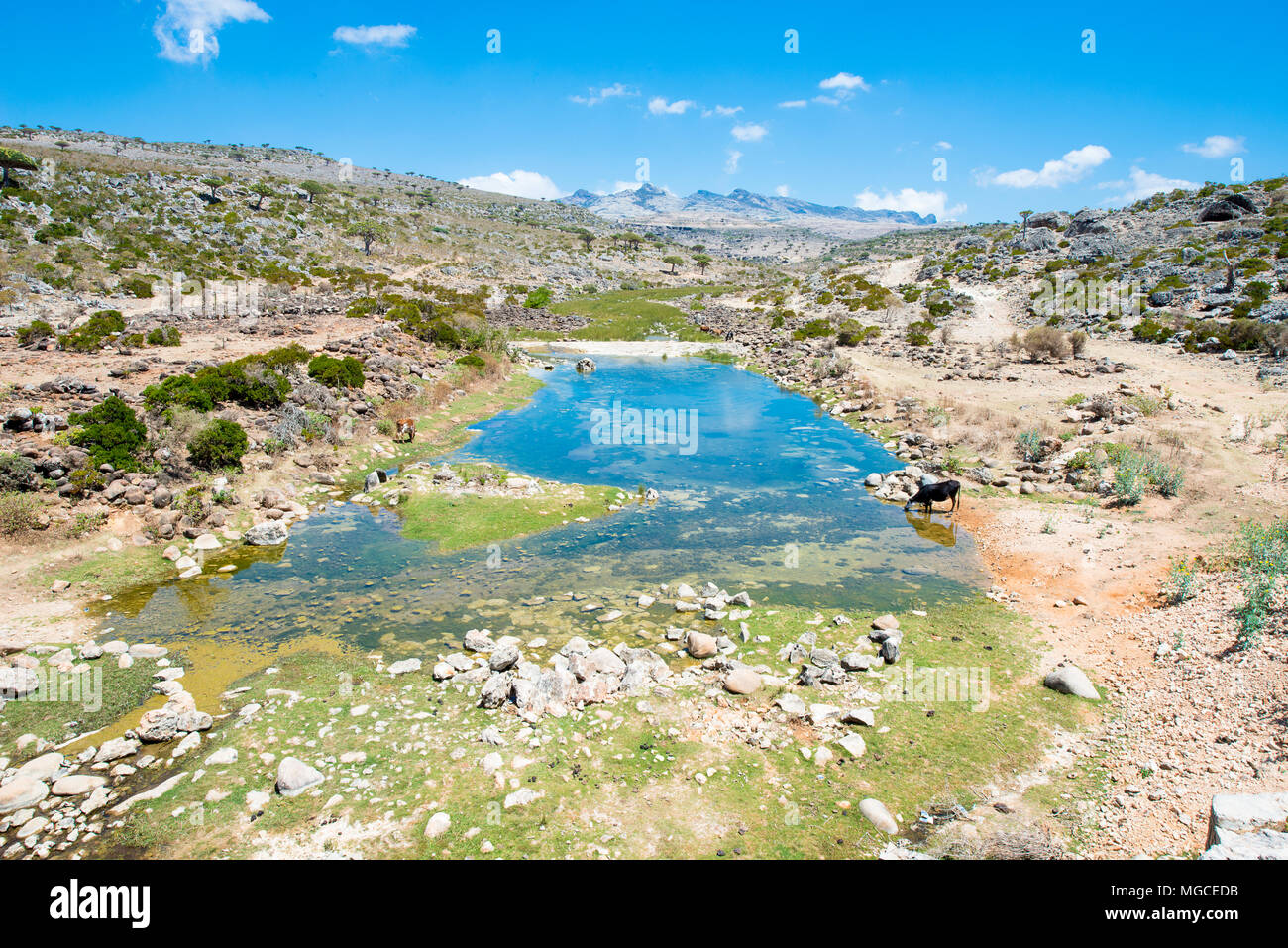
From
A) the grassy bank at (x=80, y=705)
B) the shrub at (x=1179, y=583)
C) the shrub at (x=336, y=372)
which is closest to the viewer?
the grassy bank at (x=80, y=705)

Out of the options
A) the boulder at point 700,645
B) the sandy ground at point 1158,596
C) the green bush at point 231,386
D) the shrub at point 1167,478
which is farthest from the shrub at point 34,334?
the shrub at point 1167,478

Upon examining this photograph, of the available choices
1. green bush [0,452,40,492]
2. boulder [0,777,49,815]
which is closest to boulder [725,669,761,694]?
boulder [0,777,49,815]

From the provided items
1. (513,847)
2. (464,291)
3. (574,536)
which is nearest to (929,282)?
(464,291)

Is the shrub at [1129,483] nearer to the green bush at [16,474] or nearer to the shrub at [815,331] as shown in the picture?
the green bush at [16,474]

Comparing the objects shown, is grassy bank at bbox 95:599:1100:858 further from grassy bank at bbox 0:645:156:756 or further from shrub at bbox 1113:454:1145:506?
shrub at bbox 1113:454:1145:506

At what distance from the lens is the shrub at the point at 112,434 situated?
42.5 ft

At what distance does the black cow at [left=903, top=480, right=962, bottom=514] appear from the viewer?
49.1 feet

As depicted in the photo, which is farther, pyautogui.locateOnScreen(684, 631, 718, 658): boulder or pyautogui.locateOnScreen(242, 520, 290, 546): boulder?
pyautogui.locateOnScreen(242, 520, 290, 546): boulder

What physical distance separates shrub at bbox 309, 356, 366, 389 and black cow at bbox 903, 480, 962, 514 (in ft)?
61.2

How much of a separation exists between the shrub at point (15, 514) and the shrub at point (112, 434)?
1760mm

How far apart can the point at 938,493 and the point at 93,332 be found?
93.7 feet

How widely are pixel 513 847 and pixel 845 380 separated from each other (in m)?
28.0

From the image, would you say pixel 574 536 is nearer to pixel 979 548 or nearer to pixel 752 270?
pixel 979 548
